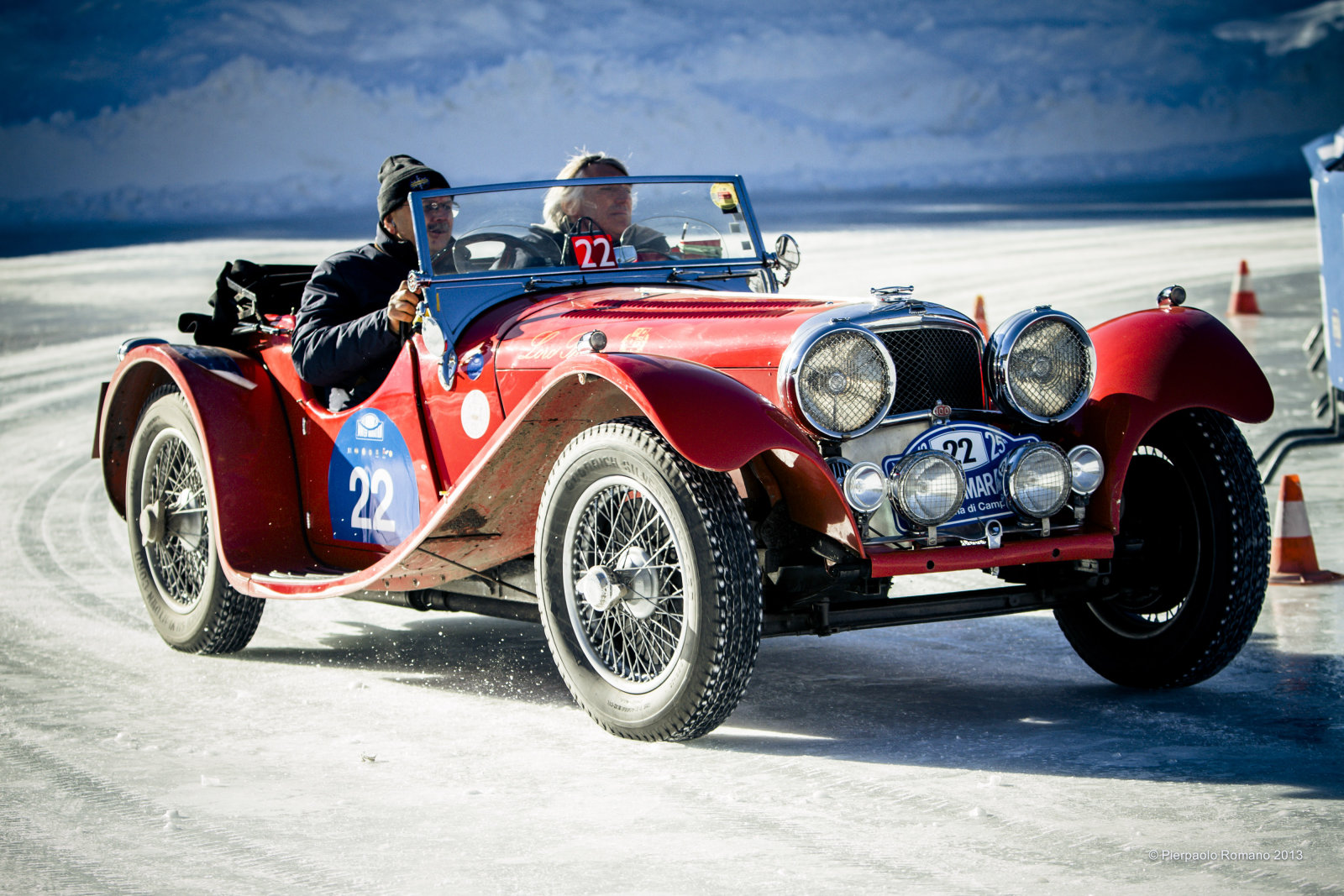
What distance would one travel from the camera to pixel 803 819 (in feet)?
11.3

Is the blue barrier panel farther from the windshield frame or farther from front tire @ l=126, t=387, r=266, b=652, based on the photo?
front tire @ l=126, t=387, r=266, b=652

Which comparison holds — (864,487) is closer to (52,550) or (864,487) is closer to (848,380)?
(848,380)

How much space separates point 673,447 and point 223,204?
37.9m

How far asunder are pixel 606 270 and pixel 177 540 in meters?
2.05

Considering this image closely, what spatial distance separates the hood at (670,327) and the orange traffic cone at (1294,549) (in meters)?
2.60

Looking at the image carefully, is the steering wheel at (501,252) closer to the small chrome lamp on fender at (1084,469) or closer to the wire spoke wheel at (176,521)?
the wire spoke wheel at (176,521)

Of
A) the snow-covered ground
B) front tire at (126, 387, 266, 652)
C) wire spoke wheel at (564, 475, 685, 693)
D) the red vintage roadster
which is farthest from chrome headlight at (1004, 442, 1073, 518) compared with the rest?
the snow-covered ground

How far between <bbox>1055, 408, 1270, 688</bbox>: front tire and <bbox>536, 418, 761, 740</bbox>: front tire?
1318mm

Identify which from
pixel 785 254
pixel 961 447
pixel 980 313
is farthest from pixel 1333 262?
pixel 961 447

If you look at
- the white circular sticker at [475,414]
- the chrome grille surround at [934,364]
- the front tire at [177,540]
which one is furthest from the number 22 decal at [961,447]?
the front tire at [177,540]

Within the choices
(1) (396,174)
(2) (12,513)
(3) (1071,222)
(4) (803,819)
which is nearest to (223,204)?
(3) (1071,222)

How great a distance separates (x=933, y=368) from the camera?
4.28m

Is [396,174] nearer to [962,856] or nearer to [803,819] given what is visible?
[803,819]

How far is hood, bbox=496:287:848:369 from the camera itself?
4.28m
